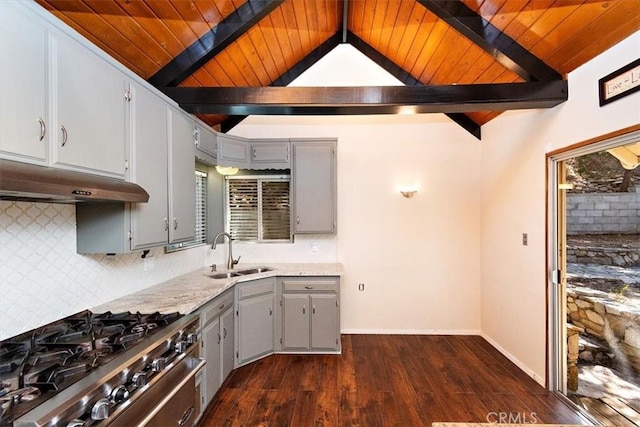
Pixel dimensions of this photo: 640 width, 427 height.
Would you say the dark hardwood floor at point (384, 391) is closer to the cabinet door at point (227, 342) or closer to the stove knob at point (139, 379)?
the cabinet door at point (227, 342)

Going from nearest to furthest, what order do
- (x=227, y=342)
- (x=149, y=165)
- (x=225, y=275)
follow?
(x=149, y=165), (x=227, y=342), (x=225, y=275)

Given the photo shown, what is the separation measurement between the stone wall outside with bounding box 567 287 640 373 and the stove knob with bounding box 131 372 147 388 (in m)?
3.08

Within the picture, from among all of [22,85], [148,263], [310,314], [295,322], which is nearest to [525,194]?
[310,314]

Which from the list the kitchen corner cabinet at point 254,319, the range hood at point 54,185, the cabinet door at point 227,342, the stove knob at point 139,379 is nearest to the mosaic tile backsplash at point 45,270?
the range hood at point 54,185

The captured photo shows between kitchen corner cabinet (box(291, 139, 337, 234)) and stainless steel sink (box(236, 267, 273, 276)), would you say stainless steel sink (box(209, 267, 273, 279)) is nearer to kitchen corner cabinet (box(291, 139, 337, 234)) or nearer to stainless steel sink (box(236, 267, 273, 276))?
stainless steel sink (box(236, 267, 273, 276))

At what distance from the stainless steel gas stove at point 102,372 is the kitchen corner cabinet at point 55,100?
2.87ft

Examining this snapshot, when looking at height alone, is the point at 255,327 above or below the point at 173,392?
below

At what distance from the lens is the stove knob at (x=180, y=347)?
1775mm

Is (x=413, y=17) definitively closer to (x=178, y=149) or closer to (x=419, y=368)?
(x=178, y=149)

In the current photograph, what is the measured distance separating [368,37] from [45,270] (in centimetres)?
372

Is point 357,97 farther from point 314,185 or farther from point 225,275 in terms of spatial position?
point 225,275

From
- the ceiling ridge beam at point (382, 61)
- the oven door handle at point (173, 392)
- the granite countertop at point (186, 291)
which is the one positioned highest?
the ceiling ridge beam at point (382, 61)

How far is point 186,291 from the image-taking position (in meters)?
2.49

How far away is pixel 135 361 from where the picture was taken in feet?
4.66
